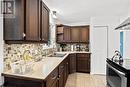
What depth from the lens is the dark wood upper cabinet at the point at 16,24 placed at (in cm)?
181

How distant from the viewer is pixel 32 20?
2.12 m

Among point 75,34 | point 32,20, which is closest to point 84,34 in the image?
point 75,34

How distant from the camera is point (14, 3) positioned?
1821 mm

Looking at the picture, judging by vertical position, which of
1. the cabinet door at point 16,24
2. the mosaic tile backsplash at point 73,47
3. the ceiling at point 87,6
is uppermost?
the ceiling at point 87,6

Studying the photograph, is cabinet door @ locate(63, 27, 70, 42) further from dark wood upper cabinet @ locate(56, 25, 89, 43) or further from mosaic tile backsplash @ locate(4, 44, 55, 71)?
mosaic tile backsplash @ locate(4, 44, 55, 71)

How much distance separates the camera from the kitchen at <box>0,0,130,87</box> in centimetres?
182

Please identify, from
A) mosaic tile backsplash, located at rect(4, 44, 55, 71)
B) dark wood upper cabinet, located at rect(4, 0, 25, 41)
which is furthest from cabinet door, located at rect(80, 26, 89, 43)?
dark wood upper cabinet, located at rect(4, 0, 25, 41)

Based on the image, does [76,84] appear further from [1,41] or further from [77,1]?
[1,41]

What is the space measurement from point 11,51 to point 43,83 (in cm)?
80

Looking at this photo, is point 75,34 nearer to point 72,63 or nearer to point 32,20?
point 72,63

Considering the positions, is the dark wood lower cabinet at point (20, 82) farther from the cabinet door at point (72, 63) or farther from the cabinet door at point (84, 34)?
the cabinet door at point (84, 34)

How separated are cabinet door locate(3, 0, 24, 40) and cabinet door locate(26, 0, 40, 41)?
12cm

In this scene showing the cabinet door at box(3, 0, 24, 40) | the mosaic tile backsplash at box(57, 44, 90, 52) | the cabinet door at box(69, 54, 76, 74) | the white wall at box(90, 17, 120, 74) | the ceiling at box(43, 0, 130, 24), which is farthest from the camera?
the mosaic tile backsplash at box(57, 44, 90, 52)

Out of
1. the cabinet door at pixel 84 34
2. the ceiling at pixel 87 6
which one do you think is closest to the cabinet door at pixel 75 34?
the cabinet door at pixel 84 34
